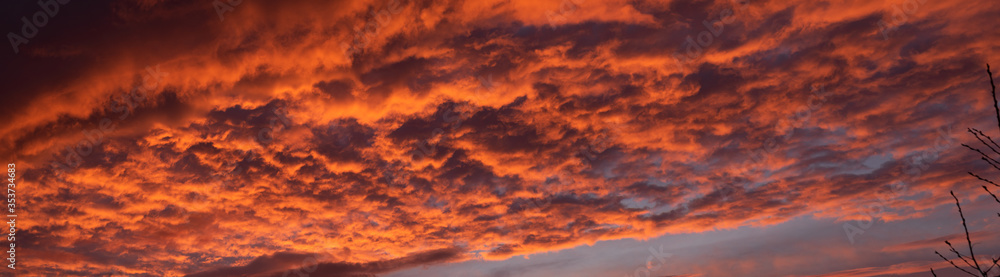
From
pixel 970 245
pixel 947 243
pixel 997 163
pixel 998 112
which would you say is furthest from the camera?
pixel 947 243

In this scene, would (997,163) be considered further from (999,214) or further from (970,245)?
(970,245)

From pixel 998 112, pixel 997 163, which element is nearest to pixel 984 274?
pixel 997 163

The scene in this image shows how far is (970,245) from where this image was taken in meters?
5.42

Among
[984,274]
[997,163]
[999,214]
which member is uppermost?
[997,163]

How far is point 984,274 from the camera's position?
16.5ft

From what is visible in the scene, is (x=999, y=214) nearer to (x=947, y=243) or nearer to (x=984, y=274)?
(x=984, y=274)

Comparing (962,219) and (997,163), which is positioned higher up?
(997,163)

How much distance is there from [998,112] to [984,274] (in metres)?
1.43

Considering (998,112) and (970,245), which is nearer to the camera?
(998,112)

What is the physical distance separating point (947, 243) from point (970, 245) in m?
0.66

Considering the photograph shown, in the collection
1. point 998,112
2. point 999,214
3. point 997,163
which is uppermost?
point 998,112

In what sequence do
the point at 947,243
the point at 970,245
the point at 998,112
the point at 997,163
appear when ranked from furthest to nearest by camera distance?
the point at 947,243, the point at 970,245, the point at 997,163, the point at 998,112

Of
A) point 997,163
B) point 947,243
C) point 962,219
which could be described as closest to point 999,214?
point 997,163

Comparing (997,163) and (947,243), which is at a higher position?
(997,163)
